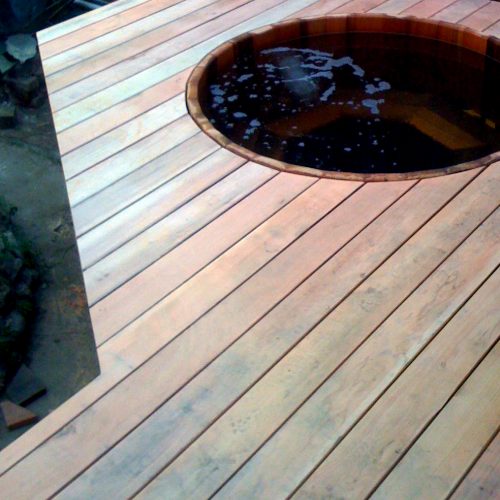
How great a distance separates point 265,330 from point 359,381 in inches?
10.4

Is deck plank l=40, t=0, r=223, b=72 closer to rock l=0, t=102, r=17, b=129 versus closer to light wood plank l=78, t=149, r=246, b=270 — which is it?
light wood plank l=78, t=149, r=246, b=270

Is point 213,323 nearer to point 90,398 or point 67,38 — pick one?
point 90,398

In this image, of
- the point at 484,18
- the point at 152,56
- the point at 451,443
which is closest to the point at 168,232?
the point at 451,443

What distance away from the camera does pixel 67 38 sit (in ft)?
10.7

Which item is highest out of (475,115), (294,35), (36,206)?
(294,35)

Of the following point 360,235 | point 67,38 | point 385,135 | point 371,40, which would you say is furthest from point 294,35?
point 360,235

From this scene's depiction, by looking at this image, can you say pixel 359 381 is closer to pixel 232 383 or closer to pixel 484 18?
pixel 232 383

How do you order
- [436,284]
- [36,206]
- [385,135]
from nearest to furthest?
[436,284]
[385,135]
[36,206]

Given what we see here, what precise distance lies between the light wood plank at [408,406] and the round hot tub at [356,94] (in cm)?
98

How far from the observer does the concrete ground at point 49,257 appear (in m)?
3.32

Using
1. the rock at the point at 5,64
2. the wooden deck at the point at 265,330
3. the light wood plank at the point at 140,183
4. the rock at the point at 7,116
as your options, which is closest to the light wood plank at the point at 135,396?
the wooden deck at the point at 265,330

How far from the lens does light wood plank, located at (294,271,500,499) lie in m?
1.51

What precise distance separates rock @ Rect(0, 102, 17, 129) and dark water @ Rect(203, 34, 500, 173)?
6.95ft

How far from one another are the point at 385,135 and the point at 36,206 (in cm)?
210
